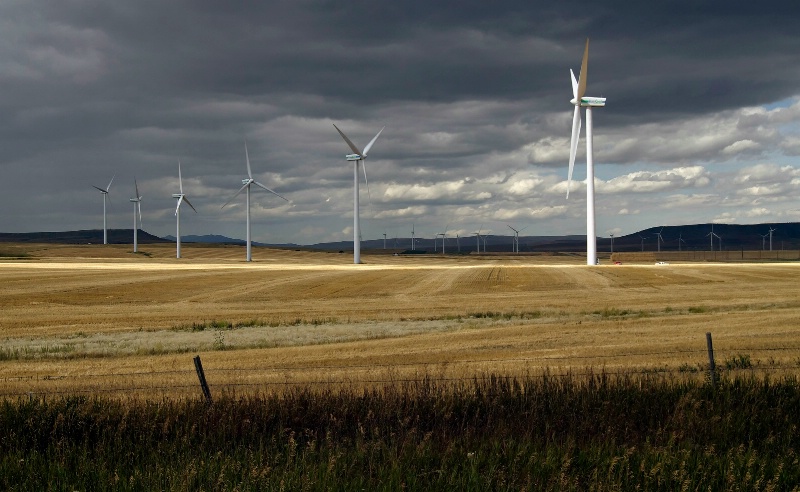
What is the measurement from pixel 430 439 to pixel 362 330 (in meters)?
22.1

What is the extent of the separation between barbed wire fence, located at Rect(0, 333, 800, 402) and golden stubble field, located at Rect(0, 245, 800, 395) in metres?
0.09

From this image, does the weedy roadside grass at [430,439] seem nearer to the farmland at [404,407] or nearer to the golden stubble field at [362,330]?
the farmland at [404,407]

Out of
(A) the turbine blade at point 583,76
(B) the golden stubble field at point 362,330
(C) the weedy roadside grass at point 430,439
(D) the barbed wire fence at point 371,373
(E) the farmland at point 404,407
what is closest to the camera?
(C) the weedy roadside grass at point 430,439

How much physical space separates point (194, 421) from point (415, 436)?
340cm

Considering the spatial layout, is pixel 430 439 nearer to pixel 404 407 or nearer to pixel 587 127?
pixel 404 407

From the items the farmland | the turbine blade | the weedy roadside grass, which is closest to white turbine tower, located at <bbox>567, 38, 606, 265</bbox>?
the turbine blade

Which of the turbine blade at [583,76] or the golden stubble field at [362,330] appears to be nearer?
the golden stubble field at [362,330]

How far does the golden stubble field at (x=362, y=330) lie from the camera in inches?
805

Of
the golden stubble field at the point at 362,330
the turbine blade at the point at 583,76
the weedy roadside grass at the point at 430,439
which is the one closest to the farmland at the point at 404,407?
the weedy roadside grass at the point at 430,439

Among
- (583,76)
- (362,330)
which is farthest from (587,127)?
(362,330)

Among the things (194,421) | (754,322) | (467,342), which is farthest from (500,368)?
(754,322)

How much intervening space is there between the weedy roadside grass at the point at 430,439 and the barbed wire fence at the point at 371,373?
2907mm

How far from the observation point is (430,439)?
36.3 feet

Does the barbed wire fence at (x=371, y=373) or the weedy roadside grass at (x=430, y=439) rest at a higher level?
the weedy roadside grass at (x=430, y=439)
